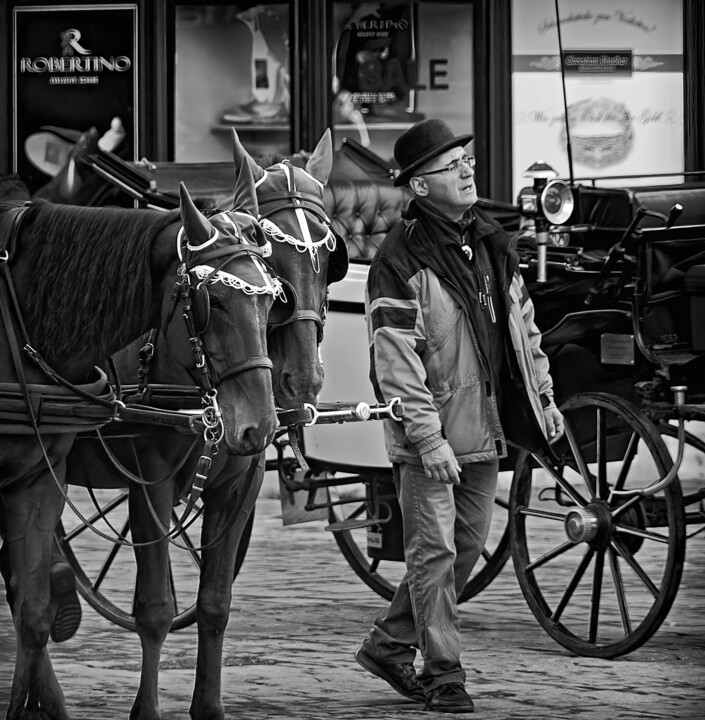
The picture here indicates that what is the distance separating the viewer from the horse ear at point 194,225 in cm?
509

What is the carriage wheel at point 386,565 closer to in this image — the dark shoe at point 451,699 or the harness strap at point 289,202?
the dark shoe at point 451,699

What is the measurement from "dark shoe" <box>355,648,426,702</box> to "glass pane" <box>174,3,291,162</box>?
7.34 m

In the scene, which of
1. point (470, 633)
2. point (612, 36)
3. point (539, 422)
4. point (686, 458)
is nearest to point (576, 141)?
point (612, 36)

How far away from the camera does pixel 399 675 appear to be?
21.0ft

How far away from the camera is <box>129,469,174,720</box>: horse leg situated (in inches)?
227

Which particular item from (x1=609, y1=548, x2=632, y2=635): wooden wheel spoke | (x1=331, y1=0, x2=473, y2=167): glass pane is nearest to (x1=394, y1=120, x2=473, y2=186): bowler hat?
(x1=609, y1=548, x2=632, y2=635): wooden wheel spoke

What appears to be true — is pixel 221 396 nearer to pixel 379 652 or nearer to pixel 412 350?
pixel 412 350

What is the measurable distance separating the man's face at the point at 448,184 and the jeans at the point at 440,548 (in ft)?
3.28

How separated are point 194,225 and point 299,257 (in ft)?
3.45

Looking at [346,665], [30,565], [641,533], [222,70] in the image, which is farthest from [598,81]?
[30,565]

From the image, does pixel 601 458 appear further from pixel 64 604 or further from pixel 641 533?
pixel 64 604

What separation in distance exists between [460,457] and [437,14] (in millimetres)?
7572

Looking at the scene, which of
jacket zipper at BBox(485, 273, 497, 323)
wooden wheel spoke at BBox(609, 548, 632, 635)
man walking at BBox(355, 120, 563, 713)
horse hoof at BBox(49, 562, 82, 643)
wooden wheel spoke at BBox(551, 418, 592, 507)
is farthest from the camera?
wooden wheel spoke at BBox(551, 418, 592, 507)

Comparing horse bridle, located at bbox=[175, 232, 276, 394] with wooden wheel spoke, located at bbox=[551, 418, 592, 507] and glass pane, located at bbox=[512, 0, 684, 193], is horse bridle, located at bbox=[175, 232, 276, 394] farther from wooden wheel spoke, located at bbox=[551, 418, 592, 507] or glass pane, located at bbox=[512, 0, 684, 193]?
glass pane, located at bbox=[512, 0, 684, 193]
